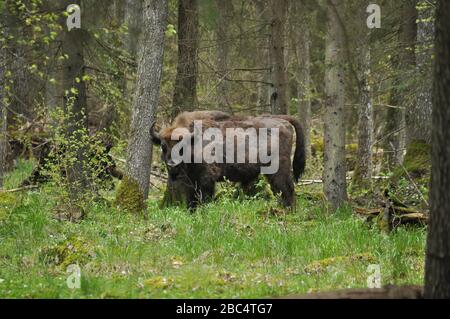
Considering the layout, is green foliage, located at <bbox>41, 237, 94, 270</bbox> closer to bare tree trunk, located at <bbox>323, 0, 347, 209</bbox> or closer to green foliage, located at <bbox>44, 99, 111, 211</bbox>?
green foliage, located at <bbox>44, 99, 111, 211</bbox>

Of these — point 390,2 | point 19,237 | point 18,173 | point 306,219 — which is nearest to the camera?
point 19,237

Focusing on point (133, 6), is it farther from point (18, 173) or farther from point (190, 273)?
point (190, 273)

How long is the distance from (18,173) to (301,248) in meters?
11.9

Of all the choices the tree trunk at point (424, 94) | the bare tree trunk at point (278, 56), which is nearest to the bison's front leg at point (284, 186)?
the bare tree trunk at point (278, 56)

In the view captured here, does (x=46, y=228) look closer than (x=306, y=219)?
Yes

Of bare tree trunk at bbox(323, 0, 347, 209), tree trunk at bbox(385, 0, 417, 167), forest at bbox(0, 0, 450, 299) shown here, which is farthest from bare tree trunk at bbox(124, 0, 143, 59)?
bare tree trunk at bbox(323, 0, 347, 209)

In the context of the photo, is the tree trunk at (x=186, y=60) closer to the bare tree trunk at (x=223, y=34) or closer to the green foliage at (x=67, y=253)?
the bare tree trunk at (x=223, y=34)

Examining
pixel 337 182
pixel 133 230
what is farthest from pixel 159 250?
pixel 337 182

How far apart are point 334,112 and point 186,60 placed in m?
5.48

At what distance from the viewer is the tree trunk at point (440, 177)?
216 inches

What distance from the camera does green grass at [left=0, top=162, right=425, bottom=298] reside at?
25.1 ft

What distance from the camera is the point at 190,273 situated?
26.6ft

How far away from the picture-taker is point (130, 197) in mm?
12734

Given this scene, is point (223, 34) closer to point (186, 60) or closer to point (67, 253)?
point (186, 60)
